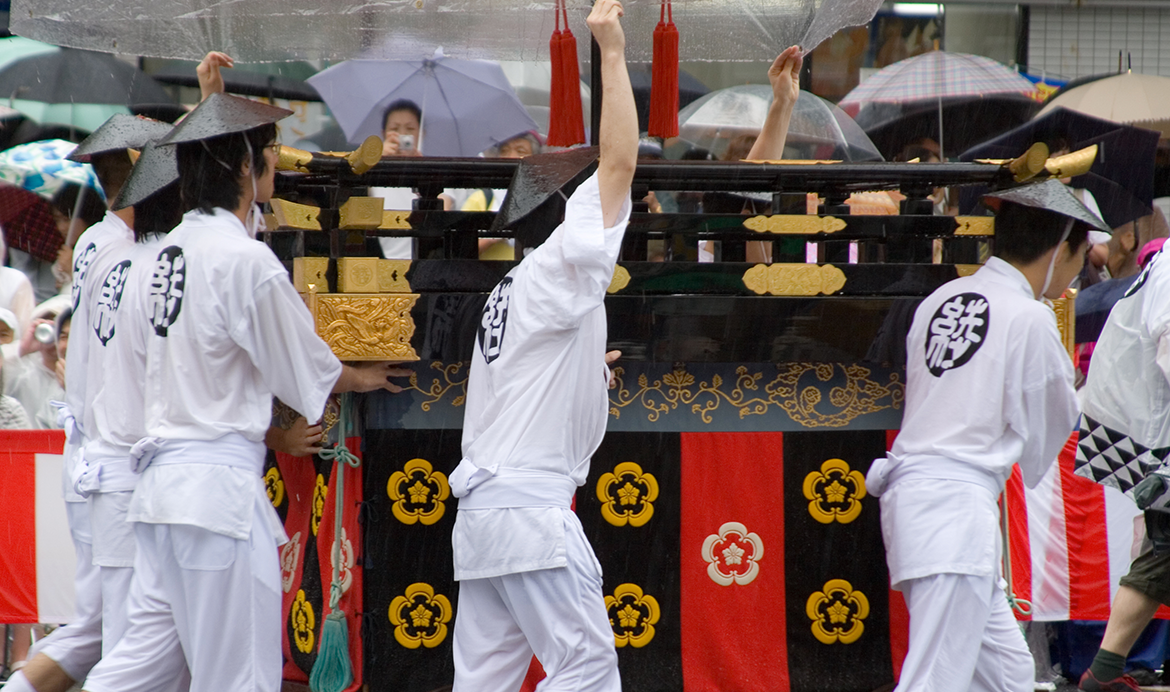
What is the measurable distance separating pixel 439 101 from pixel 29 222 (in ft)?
7.63

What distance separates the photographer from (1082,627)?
5293 mm

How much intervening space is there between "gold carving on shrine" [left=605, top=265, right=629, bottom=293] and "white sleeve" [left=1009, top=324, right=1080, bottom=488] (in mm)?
1254

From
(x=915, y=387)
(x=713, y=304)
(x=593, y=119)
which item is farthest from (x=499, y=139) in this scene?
(x=915, y=387)

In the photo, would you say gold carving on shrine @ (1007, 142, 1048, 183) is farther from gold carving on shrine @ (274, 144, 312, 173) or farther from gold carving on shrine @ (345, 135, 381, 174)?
gold carving on shrine @ (274, 144, 312, 173)

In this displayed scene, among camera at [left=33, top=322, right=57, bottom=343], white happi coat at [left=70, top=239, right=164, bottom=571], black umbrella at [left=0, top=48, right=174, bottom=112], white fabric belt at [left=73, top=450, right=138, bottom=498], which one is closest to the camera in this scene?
white happi coat at [left=70, top=239, right=164, bottom=571]

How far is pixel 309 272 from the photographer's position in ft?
13.0

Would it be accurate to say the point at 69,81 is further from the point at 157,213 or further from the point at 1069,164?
the point at 1069,164

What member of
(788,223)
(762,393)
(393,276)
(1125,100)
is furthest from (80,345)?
(1125,100)

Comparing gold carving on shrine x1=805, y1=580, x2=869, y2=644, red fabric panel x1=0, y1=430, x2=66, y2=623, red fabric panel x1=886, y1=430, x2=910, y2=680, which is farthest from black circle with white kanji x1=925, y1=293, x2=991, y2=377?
red fabric panel x1=0, y1=430, x2=66, y2=623

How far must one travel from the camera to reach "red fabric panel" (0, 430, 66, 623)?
5.02 meters

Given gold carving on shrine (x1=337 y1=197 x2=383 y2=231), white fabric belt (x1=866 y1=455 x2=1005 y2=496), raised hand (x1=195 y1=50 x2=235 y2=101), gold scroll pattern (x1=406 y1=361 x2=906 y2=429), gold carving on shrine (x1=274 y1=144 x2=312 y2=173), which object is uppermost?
raised hand (x1=195 y1=50 x2=235 y2=101)

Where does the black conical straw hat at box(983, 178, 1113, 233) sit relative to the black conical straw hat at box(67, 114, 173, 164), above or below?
below

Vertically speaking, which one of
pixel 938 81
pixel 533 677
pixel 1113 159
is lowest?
pixel 533 677

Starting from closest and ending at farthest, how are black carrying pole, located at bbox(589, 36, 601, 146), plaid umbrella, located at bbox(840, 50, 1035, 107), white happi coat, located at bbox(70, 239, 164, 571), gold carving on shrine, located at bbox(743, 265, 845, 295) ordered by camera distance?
white happi coat, located at bbox(70, 239, 164, 571), gold carving on shrine, located at bbox(743, 265, 845, 295), black carrying pole, located at bbox(589, 36, 601, 146), plaid umbrella, located at bbox(840, 50, 1035, 107)
